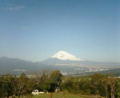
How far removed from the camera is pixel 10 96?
156ft

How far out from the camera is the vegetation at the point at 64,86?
4644cm

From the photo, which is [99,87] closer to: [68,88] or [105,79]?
[105,79]

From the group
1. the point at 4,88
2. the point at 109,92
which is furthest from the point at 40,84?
the point at 109,92

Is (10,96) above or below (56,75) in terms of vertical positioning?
below

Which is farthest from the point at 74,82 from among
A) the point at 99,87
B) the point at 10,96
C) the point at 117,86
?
the point at 10,96

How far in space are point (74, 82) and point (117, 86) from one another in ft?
36.1

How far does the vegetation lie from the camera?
46.4 meters

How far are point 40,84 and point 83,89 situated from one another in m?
11.0

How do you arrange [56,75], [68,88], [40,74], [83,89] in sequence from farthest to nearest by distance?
[40,74] < [56,75] < [68,88] < [83,89]

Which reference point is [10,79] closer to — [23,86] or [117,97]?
[23,86]

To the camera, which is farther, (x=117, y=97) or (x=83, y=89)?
(x=83, y=89)

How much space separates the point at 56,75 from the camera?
6228cm

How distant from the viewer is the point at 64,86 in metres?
56.8

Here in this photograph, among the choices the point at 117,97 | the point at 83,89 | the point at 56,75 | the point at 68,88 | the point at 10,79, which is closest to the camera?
the point at 117,97
